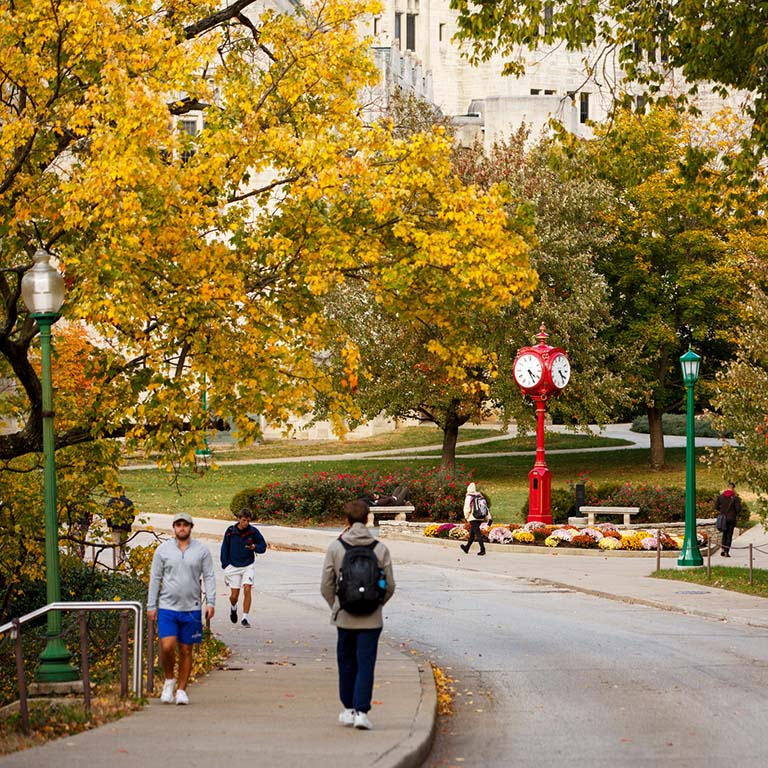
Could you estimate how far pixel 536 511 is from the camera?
3428 cm

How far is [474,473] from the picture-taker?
5459 centimetres

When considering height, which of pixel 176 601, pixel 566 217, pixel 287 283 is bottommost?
pixel 176 601

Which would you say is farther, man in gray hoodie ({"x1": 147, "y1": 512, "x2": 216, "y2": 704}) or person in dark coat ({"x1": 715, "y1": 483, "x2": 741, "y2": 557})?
person in dark coat ({"x1": 715, "y1": 483, "x2": 741, "y2": 557})

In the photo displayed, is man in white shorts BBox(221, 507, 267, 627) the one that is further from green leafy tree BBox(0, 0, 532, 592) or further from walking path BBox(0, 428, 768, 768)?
green leafy tree BBox(0, 0, 532, 592)

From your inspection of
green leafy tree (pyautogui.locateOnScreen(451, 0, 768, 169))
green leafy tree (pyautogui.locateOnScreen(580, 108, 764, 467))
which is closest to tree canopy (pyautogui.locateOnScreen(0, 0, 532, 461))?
green leafy tree (pyautogui.locateOnScreen(451, 0, 768, 169))

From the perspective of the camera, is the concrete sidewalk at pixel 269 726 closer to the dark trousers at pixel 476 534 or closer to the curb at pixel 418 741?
the curb at pixel 418 741

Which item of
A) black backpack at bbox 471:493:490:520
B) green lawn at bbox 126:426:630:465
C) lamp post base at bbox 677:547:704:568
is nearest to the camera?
lamp post base at bbox 677:547:704:568

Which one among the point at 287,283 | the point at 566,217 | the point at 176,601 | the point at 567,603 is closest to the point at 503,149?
the point at 566,217

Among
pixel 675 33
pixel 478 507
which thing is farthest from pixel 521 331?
pixel 675 33

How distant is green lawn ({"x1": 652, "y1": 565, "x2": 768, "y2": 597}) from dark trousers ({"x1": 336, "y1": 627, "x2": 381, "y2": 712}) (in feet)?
44.8

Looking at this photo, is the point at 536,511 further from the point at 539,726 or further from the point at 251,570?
the point at 539,726

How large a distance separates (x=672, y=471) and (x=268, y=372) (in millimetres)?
42412

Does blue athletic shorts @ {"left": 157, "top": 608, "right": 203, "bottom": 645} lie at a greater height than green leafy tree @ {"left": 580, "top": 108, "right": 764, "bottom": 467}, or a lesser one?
lesser

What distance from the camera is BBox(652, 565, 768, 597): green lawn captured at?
23.9 m
